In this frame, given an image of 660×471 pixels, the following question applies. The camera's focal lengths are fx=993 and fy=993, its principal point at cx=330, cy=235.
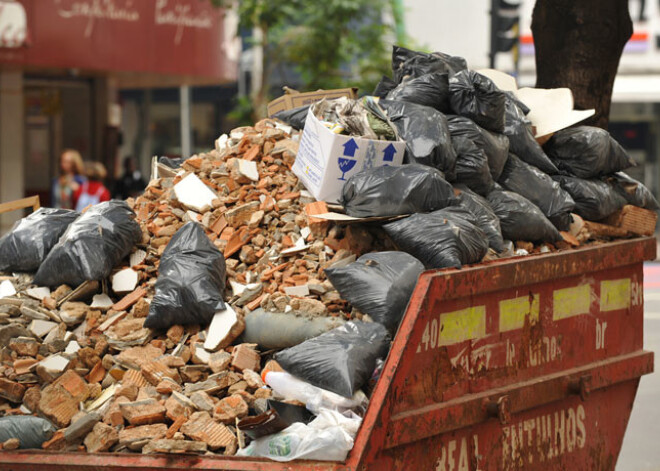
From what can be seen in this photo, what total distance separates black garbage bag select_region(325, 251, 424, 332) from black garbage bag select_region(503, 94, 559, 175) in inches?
67.0

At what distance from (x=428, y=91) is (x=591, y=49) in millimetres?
2775

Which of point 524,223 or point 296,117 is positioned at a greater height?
point 296,117

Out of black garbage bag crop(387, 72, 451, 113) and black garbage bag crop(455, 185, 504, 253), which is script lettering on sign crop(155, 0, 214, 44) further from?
black garbage bag crop(455, 185, 504, 253)

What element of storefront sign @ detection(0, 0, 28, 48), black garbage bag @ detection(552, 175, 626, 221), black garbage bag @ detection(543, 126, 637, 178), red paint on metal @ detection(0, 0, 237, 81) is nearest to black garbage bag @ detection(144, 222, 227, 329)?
black garbage bag @ detection(552, 175, 626, 221)

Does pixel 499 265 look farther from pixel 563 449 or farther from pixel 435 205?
pixel 563 449

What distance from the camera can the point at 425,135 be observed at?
4742mm

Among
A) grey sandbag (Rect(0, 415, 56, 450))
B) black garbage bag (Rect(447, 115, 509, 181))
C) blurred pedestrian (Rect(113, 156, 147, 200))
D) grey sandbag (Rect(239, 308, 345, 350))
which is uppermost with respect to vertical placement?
black garbage bag (Rect(447, 115, 509, 181))

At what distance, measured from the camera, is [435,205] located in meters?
4.36

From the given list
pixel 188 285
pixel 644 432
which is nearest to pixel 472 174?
pixel 188 285

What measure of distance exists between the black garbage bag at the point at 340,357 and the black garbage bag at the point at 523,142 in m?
2.12

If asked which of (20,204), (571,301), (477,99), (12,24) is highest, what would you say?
(12,24)

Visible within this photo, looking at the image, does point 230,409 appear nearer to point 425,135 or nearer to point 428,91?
point 425,135

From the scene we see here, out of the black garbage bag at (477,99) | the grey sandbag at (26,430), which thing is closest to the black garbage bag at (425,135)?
the black garbage bag at (477,99)

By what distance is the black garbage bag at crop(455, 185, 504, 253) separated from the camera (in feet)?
14.9
